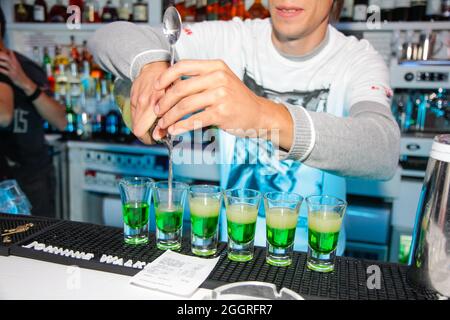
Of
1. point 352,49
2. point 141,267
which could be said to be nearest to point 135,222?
point 141,267

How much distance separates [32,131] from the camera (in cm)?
241

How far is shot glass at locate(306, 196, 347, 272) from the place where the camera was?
93 cm

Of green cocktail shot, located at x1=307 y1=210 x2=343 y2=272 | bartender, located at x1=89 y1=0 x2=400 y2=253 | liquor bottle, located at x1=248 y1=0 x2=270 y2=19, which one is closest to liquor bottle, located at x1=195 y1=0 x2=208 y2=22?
liquor bottle, located at x1=248 y1=0 x2=270 y2=19

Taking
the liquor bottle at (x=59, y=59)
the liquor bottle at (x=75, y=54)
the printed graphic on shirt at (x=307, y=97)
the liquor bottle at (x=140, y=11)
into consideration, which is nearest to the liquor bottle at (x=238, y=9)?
the liquor bottle at (x=140, y=11)

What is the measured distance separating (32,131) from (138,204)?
1606 mm

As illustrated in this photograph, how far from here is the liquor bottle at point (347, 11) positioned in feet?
9.71

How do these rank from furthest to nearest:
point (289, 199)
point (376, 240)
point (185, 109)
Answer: point (376, 240) < point (289, 199) < point (185, 109)

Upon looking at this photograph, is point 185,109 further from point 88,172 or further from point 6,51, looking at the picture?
point 88,172

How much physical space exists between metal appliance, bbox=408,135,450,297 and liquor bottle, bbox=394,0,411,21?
2295 millimetres

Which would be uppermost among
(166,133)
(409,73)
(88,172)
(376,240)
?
(409,73)

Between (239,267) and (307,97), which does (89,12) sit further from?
(239,267)

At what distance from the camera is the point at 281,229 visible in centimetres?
94

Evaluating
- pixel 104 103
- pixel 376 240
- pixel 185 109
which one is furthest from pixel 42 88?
pixel 376 240

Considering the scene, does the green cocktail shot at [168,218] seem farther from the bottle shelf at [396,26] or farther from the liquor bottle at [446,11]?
the liquor bottle at [446,11]
